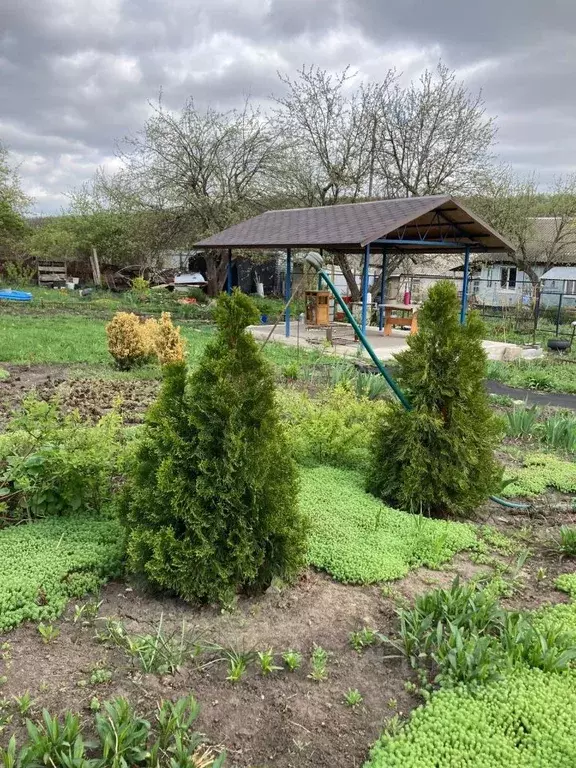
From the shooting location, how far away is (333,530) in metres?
3.94

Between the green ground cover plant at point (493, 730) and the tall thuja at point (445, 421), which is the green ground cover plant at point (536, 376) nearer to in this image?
the tall thuja at point (445, 421)

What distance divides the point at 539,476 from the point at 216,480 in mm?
3545

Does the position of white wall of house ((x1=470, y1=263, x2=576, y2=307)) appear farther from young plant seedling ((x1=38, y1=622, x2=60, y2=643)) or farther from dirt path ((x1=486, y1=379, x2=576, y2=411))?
young plant seedling ((x1=38, y1=622, x2=60, y2=643))

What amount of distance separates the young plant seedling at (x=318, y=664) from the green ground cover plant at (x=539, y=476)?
282 centimetres

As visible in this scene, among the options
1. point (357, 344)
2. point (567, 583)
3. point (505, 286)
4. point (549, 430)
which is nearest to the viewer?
point (567, 583)

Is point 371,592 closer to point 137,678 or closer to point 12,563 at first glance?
point 137,678

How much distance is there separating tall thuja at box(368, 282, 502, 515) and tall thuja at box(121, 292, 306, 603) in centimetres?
147

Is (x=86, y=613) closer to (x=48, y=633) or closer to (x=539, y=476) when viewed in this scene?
(x=48, y=633)

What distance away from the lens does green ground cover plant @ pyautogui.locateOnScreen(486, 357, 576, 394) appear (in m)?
10.7

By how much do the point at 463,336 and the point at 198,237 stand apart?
21.1m

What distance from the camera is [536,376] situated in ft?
36.2

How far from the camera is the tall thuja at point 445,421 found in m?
4.34

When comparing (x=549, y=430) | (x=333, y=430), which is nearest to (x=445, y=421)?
(x=333, y=430)

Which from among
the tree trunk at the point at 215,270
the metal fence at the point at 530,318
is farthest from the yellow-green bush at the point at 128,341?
the tree trunk at the point at 215,270
